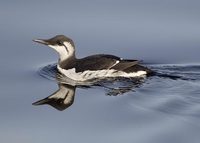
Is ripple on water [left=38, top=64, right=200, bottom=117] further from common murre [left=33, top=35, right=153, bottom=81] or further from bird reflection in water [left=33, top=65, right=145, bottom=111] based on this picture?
common murre [left=33, top=35, right=153, bottom=81]

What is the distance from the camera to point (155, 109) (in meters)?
12.1

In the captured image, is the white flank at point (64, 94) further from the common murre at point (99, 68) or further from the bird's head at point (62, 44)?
the bird's head at point (62, 44)

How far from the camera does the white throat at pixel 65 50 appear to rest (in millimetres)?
14656

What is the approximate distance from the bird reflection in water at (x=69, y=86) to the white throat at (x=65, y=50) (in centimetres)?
30

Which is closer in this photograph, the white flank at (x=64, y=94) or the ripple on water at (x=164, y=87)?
the ripple on water at (x=164, y=87)

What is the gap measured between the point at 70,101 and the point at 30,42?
9.88ft

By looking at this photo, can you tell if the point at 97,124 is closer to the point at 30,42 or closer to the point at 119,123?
the point at 119,123

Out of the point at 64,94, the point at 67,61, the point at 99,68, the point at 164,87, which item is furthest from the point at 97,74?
the point at 164,87

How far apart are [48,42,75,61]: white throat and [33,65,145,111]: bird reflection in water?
296 millimetres

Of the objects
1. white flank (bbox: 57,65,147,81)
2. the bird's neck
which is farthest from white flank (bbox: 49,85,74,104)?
the bird's neck

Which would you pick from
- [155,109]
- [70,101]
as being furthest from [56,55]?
[155,109]

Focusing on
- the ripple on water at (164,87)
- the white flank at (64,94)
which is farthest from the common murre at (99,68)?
the white flank at (64,94)

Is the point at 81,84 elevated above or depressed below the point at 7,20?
below

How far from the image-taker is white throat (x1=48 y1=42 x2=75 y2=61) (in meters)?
14.7
